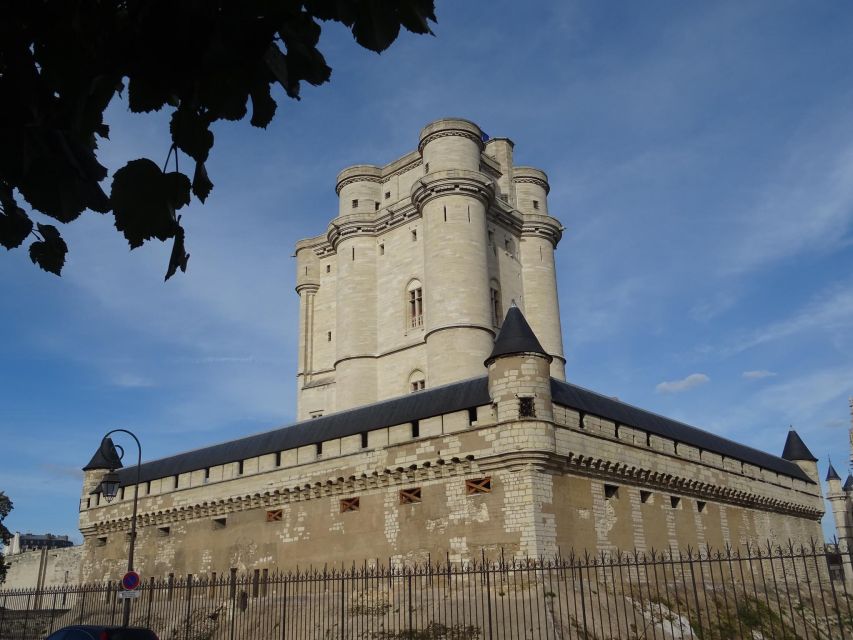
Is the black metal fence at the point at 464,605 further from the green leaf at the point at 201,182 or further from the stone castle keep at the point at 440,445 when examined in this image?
the green leaf at the point at 201,182

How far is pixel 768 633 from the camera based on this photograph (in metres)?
22.5

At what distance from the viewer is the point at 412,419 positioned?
2388 cm

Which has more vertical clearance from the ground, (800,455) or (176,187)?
(800,455)

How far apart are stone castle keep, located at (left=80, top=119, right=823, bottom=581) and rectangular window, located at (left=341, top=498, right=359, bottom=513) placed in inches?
2.1

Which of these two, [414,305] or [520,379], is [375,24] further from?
[414,305]

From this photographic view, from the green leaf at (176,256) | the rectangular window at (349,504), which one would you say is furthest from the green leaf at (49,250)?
the rectangular window at (349,504)

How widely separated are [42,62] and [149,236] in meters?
0.66

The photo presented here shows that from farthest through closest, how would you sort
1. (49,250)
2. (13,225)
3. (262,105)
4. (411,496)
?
(411,496)
(49,250)
(13,225)
(262,105)

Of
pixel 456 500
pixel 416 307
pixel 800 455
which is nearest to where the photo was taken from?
pixel 456 500

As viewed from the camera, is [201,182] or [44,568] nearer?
[201,182]

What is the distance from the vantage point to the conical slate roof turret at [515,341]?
21.9 meters

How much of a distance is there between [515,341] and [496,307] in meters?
12.9

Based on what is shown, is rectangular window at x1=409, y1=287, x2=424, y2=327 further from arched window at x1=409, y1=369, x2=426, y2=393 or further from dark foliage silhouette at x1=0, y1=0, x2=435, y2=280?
dark foliage silhouette at x1=0, y1=0, x2=435, y2=280

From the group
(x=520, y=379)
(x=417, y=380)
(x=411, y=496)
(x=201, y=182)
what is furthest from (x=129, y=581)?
(x=417, y=380)
